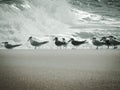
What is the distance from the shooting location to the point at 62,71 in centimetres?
213

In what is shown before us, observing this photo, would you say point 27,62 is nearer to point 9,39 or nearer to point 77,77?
point 9,39

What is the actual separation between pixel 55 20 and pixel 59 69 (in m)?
0.49

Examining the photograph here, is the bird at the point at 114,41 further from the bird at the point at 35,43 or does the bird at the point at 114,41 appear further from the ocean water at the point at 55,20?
the bird at the point at 35,43

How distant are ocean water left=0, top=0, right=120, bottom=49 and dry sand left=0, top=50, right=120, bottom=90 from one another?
4.7 inches

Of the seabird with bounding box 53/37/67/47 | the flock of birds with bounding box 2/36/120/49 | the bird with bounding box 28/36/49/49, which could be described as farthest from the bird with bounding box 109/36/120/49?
the bird with bounding box 28/36/49/49

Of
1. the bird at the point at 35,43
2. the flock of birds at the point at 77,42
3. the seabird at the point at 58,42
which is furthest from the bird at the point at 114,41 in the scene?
the bird at the point at 35,43

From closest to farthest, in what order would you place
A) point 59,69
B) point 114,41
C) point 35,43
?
1. point 59,69
2. point 35,43
3. point 114,41

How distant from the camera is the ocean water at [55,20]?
2.33 metres

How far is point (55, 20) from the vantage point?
2.41m

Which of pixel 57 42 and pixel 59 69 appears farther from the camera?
pixel 57 42

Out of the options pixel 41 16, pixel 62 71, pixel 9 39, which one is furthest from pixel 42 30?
pixel 62 71

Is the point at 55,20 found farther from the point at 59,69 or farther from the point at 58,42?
the point at 59,69

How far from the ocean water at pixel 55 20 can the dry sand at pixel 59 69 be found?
0.12m

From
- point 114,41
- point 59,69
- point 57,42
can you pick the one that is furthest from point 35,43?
point 114,41
